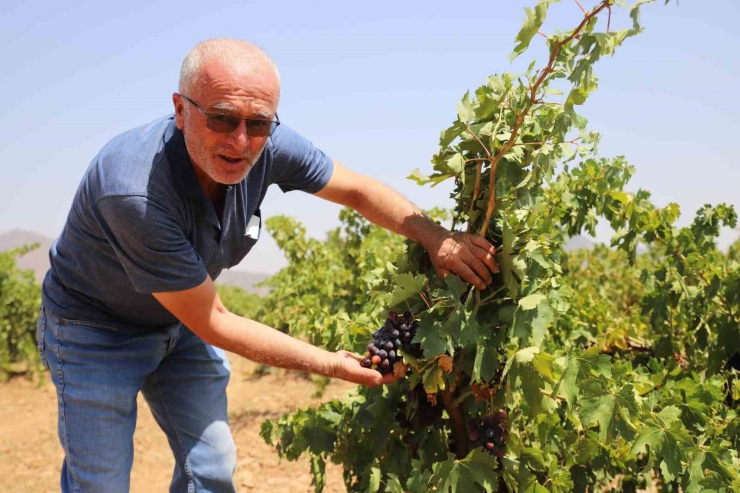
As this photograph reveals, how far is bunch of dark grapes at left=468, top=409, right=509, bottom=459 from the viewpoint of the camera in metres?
2.52

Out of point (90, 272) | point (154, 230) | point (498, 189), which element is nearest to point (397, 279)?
point (498, 189)

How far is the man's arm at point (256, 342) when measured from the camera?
2436 mm

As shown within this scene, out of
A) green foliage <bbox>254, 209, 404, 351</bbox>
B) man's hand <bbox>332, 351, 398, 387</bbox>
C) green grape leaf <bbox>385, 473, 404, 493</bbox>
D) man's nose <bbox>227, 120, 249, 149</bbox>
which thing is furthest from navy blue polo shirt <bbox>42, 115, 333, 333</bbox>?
green foliage <bbox>254, 209, 404, 351</bbox>

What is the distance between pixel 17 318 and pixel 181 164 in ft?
21.8

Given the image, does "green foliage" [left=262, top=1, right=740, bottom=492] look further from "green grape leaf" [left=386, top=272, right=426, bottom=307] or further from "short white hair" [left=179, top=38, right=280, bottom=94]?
"short white hair" [left=179, top=38, right=280, bottom=94]

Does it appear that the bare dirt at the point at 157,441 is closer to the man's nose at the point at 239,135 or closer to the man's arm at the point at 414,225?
the man's arm at the point at 414,225

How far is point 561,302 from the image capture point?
2.56 meters

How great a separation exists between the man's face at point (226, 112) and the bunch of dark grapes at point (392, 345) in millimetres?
719

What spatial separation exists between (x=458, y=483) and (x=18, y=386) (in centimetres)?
666

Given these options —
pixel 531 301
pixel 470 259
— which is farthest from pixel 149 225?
pixel 531 301

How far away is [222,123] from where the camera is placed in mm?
2340

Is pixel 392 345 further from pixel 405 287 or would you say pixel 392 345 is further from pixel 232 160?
pixel 232 160

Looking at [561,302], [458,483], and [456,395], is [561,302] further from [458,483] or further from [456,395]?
[458,483]

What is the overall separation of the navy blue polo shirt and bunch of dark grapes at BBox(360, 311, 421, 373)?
2.08ft
